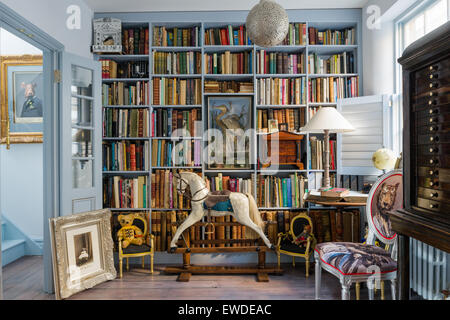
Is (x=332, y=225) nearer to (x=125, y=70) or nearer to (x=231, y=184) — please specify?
(x=231, y=184)

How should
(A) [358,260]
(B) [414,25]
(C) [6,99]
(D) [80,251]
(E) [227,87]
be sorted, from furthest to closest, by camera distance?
(C) [6,99]
(E) [227,87]
(B) [414,25]
(D) [80,251]
(A) [358,260]

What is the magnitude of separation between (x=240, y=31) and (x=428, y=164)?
2770 mm

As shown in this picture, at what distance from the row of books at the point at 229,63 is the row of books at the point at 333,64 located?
28.7 inches

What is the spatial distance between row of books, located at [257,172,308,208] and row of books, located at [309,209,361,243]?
0.79ft

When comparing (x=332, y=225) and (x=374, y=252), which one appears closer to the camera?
(x=374, y=252)

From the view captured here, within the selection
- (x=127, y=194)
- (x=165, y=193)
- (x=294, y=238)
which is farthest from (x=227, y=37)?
(x=294, y=238)

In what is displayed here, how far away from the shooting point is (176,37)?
3471 mm

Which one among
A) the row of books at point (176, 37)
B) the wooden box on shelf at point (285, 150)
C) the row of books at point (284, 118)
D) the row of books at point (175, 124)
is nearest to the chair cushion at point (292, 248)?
the wooden box on shelf at point (285, 150)

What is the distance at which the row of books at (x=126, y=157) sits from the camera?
11.3 feet

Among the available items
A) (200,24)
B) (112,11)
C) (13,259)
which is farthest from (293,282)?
(112,11)

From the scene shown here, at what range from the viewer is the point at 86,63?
3029 millimetres

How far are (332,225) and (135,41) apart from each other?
3103 mm

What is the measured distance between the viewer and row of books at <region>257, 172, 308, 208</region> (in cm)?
341
